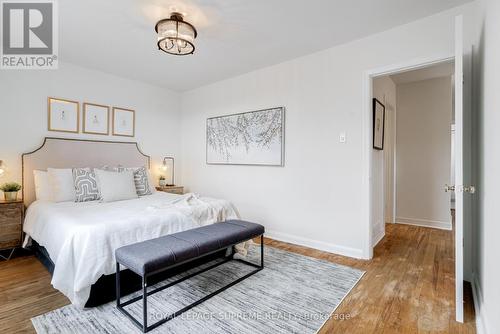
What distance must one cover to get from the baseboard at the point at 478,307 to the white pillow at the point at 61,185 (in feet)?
13.2

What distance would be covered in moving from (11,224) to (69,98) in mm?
1802

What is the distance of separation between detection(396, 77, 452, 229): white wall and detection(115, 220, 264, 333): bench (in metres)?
3.57

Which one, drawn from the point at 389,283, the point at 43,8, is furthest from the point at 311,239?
the point at 43,8

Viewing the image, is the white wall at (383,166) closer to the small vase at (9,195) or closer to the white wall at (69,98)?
the white wall at (69,98)

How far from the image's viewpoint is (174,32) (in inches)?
91.2

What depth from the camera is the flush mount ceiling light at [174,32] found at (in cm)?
232

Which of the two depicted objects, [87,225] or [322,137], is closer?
[87,225]

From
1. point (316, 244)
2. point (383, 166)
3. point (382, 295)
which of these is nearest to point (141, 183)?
point (316, 244)

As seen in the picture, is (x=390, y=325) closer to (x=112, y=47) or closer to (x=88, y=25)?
(x=88, y=25)

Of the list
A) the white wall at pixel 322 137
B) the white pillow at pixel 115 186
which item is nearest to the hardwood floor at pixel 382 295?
the white wall at pixel 322 137

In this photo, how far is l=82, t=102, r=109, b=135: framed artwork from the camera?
12.5 ft

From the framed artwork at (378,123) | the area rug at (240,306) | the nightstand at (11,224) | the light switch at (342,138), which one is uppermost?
the framed artwork at (378,123)

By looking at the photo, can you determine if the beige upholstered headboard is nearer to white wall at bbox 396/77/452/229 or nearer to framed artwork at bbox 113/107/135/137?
framed artwork at bbox 113/107/135/137

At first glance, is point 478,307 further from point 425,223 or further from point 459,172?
point 425,223
